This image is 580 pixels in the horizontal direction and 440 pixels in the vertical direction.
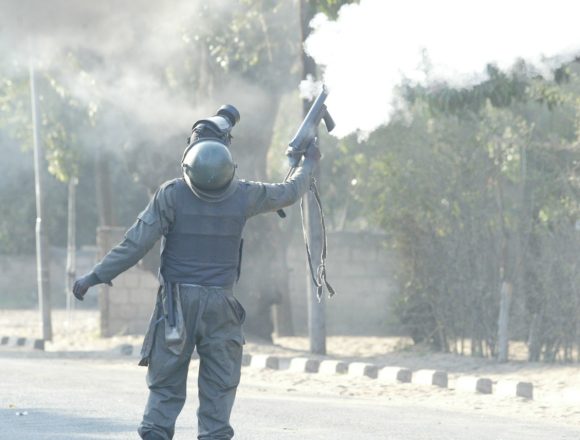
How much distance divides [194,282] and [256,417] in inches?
132

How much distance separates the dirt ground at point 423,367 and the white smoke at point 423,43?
2993 millimetres

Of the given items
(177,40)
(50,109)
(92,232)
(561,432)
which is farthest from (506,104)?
(92,232)

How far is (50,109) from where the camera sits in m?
27.9

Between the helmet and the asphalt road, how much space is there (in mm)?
2367

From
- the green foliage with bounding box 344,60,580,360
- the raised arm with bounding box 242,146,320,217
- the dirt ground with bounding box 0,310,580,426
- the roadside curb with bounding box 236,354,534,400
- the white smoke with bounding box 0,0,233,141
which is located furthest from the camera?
the white smoke with bounding box 0,0,233,141

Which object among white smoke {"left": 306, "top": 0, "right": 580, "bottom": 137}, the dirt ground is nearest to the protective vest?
white smoke {"left": 306, "top": 0, "right": 580, "bottom": 137}

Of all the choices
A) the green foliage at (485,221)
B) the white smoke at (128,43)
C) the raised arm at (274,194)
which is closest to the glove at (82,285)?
the raised arm at (274,194)

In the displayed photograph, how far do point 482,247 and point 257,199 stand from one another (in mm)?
10075

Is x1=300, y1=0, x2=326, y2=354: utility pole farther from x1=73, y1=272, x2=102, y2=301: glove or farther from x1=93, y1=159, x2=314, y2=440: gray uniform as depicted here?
x1=73, y1=272, x2=102, y2=301: glove

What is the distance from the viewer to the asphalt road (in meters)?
9.37

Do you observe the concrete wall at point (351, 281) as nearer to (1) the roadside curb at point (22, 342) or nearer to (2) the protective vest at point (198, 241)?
(1) the roadside curb at point (22, 342)

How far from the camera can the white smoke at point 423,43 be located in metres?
10.1

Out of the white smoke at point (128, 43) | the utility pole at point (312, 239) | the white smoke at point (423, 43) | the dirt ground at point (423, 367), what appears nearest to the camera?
the white smoke at point (423, 43)

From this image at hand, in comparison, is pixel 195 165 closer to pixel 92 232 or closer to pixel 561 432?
pixel 561 432
